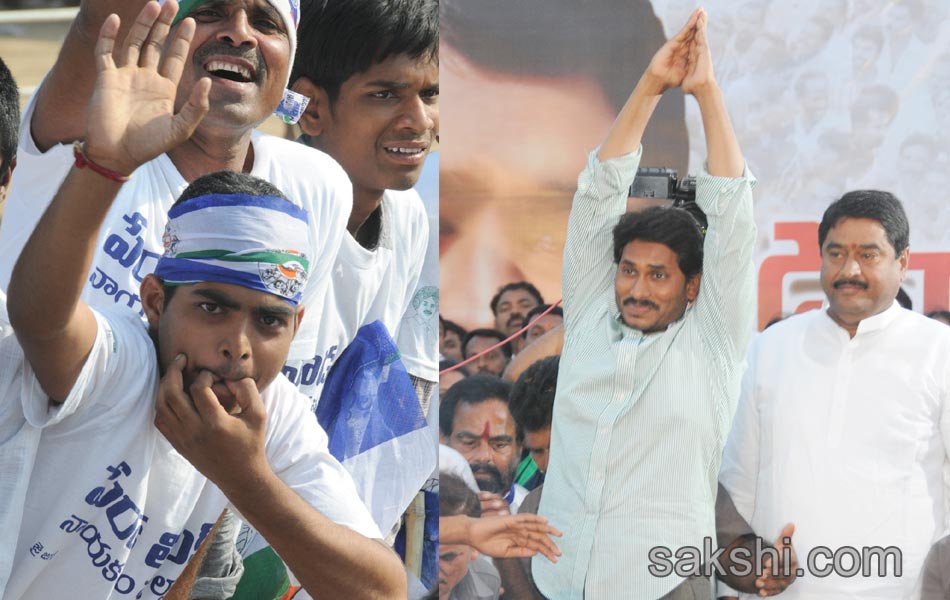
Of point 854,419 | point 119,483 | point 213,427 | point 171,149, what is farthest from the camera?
point 854,419

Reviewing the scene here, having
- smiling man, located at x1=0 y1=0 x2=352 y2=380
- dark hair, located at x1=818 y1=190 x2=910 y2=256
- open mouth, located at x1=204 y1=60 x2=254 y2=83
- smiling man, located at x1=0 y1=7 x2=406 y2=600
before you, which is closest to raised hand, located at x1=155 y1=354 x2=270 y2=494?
smiling man, located at x1=0 y1=7 x2=406 y2=600

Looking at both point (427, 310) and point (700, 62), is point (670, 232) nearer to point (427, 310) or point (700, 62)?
point (700, 62)

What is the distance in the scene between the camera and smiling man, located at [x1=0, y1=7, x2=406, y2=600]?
5.98 feet

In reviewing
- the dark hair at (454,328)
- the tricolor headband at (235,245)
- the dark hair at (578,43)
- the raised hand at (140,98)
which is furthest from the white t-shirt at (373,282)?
the raised hand at (140,98)

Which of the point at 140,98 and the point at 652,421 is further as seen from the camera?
the point at 652,421

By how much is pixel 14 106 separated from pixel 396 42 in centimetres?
108

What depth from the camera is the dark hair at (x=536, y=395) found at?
3252 millimetres

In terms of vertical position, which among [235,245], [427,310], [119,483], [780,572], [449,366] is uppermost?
[427,310]

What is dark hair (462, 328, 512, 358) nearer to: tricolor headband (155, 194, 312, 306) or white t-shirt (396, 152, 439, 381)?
white t-shirt (396, 152, 439, 381)

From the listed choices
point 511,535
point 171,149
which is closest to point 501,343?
point 511,535

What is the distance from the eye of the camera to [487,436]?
3268 millimetres

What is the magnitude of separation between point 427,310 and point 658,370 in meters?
0.63

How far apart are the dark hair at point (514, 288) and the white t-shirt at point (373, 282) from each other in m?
0.22
